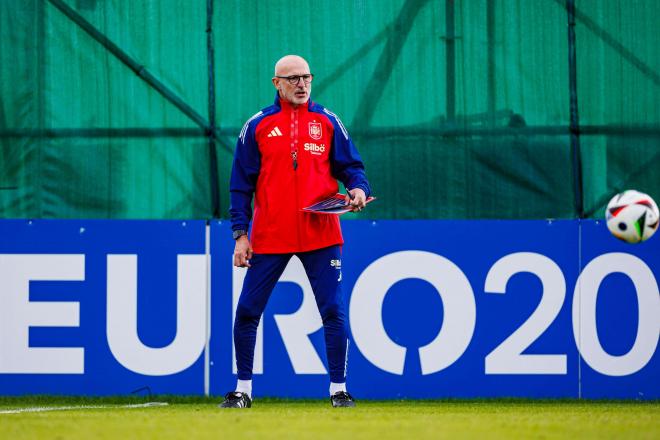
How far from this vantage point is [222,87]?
7.93 meters

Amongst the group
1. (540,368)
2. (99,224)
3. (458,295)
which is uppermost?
(99,224)

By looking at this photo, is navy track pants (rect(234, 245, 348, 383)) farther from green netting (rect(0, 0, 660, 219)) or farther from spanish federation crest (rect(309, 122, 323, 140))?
green netting (rect(0, 0, 660, 219))

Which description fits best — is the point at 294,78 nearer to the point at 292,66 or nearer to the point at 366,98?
the point at 292,66

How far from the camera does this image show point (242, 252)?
21.3ft

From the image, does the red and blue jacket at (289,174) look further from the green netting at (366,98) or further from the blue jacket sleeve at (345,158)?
the green netting at (366,98)

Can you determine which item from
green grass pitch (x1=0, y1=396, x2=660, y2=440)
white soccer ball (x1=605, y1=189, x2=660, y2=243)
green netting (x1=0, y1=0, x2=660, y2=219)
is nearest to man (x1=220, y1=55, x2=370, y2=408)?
green grass pitch (x1=0, y1=396, x2=660, y2=440)

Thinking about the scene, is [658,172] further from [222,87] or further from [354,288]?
[222,87]

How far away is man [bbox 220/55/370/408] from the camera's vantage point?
649cm

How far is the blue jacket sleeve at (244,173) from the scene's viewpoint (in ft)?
21.6

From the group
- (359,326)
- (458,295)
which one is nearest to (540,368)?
(458,295)

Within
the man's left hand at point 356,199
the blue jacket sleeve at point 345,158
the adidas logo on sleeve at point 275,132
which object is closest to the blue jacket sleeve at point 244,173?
the adidas logo on sleeve at point 275,132

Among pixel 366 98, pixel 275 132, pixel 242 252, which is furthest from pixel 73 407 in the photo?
pixel 366 98

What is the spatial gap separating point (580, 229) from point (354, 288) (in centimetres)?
154

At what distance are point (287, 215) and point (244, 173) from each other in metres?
0.36
